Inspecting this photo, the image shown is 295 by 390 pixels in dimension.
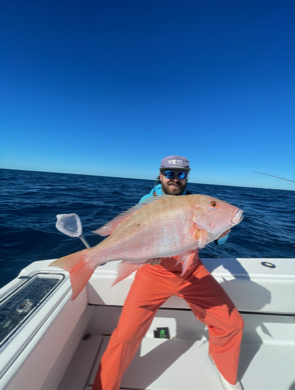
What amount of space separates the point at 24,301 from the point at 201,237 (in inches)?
79.2

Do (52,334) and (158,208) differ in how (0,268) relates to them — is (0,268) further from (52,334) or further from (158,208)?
(158,208)

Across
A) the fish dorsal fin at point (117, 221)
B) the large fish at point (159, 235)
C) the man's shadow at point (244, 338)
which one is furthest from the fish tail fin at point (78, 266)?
the man's shadow at point (244, 338)

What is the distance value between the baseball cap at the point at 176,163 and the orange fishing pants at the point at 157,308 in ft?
4.46

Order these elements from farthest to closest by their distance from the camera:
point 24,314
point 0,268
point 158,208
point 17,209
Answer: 1. point 17,209
2. point 0,268
3. point 158,208
4. point 24,314

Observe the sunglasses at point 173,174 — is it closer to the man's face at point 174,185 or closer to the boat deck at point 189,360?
the man's face at point 174,185

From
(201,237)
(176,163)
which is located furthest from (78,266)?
(176,163)

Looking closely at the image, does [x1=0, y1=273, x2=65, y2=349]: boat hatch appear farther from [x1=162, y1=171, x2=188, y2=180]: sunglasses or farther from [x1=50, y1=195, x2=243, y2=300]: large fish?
[x1=162, y1=171, x2=188, y2=180]: sunglasses

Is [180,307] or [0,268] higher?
[180,307]

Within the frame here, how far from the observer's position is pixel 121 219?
79.7 inches

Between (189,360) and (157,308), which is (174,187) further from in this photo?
(189,360)

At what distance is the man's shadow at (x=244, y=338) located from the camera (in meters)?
2.48

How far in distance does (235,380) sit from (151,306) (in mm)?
1351

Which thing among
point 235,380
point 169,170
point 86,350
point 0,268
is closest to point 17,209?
point 0,268

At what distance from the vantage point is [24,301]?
1956 mm
